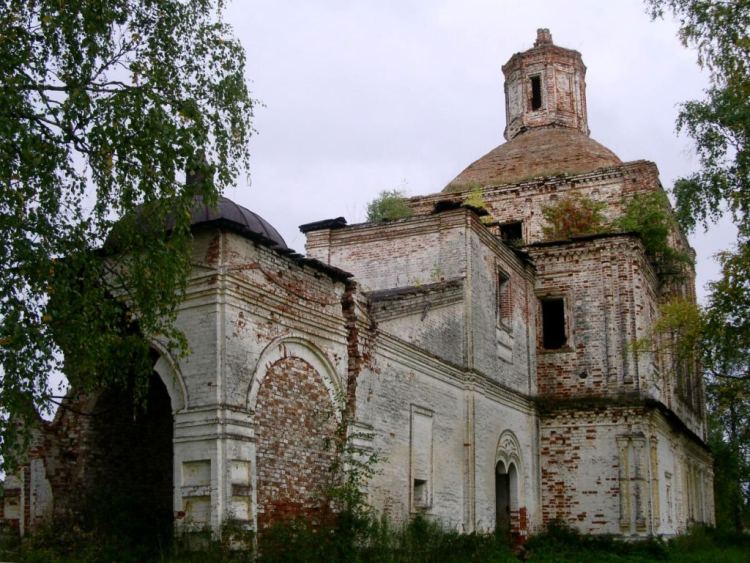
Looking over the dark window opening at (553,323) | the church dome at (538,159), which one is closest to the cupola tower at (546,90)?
the church dome at (538,159)

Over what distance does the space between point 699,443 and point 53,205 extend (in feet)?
76.6

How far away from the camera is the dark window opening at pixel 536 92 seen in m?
28.3

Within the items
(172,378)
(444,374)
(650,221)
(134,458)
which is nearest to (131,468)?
(134,458)

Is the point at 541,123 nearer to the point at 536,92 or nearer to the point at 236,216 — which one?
the point at 536,92

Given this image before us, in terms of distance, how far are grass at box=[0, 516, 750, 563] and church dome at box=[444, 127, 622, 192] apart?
9944 mm

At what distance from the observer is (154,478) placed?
13.8 metres

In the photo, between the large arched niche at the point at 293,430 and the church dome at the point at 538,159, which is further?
the church dome at the point at 538,159

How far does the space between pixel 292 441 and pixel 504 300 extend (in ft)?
29.4

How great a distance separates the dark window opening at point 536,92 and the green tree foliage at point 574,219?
5742 millimetres

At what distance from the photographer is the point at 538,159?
2555cm

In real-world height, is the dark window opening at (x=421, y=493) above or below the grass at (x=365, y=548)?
above

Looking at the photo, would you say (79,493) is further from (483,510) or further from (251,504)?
(483,510)

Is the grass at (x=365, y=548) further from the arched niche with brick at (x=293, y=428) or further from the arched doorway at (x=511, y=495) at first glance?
the arched doorway at (x=511, y=495)

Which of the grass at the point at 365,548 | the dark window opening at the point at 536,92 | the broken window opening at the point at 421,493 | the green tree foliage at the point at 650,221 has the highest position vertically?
the dark window opening at the point at 536,92
